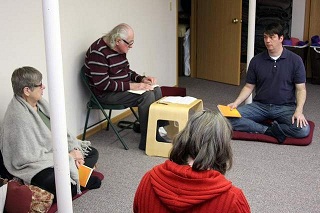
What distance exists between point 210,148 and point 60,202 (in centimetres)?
108

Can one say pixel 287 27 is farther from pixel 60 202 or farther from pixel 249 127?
pixel 60 202

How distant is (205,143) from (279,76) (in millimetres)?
2798

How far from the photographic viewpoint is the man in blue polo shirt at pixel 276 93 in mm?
4117

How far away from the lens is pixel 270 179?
3.42 m

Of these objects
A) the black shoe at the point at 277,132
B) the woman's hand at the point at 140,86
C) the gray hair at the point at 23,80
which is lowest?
the black shoe at the point at 277,132

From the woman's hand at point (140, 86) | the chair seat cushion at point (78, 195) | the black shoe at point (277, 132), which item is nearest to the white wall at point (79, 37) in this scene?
the woman's hand at point (140, 86)

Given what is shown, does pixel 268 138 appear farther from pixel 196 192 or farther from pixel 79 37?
pixel 196 192

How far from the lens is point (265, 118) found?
436 centimetres

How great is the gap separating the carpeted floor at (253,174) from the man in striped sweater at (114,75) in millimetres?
355

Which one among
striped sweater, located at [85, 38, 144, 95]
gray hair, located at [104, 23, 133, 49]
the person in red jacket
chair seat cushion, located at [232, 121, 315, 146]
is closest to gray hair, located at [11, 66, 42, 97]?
striped sweater, located at [85, 38, 144, 95]

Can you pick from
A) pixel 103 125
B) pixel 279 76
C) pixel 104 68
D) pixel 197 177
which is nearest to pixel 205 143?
pixel 197 177

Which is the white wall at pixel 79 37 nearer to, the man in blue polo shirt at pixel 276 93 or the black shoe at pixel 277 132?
the man in blue polo shirt at pixel 276 93

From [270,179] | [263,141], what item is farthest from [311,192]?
[263,141]

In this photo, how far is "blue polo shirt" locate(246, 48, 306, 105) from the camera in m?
4.17
